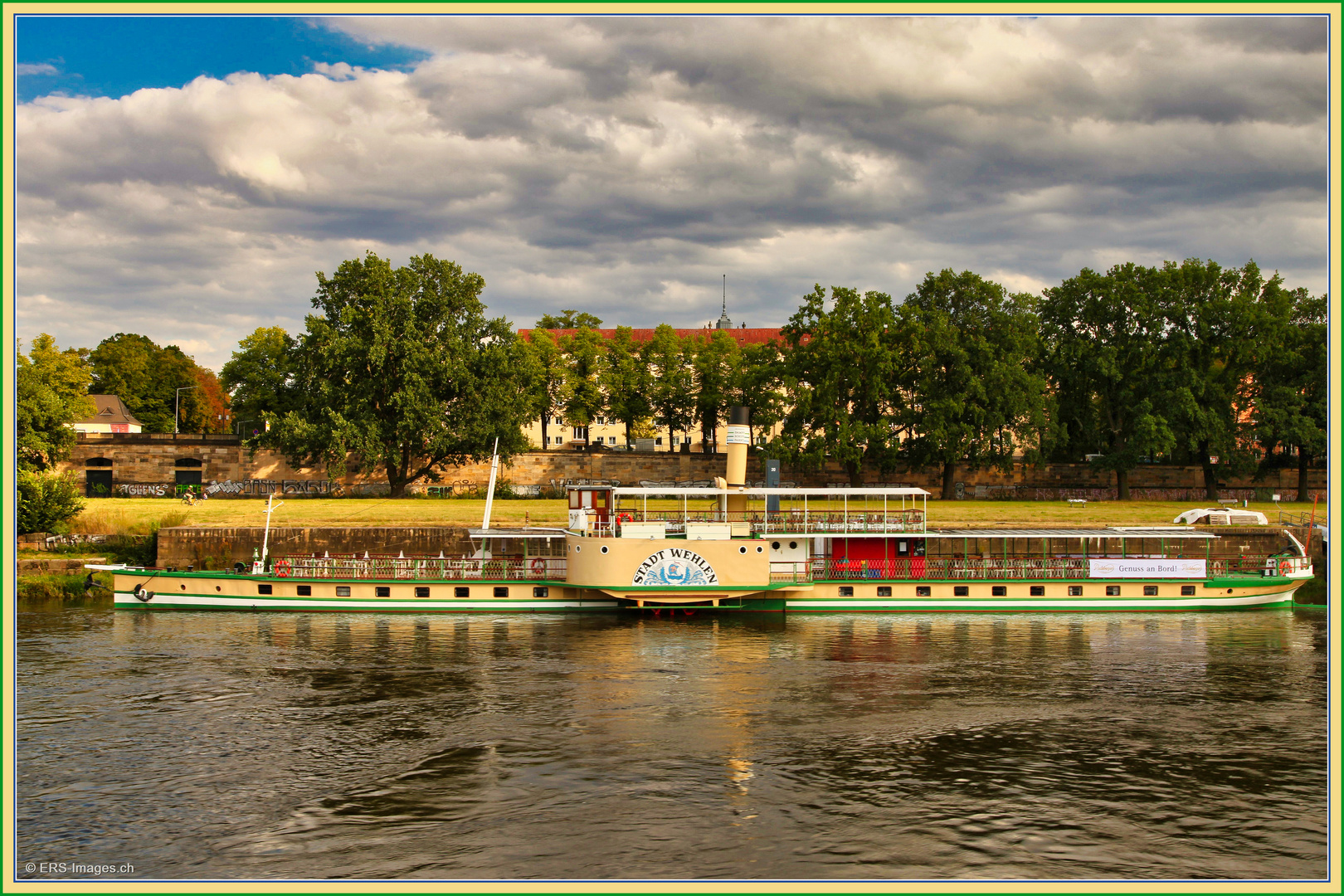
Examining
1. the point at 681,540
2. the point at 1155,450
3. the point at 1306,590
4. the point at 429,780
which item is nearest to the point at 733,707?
the point at 429,780

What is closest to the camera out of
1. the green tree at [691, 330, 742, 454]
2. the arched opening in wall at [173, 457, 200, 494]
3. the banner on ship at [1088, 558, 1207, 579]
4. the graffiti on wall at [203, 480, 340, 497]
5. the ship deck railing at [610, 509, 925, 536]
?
the ship deck railing at [610, 509, 925, 536]

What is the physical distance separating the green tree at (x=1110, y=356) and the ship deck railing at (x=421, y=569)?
4145 cm

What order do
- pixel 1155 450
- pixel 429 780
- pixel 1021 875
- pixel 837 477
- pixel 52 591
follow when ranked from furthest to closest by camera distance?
pixel 837 477, pixel 1155 450, pixel 52 591, pixel 429 780, pixel 1021 875

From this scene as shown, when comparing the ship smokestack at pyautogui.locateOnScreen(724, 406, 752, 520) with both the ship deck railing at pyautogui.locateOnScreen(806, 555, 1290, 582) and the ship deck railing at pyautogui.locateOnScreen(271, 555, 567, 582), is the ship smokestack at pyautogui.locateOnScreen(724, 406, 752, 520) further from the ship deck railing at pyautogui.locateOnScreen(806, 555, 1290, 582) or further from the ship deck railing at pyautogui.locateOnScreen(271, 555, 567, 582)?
the ship deck railing at pyautogui.locateOnScreen(271, 555, 567, 582)

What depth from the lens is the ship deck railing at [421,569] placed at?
123 ft

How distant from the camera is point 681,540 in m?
35.1

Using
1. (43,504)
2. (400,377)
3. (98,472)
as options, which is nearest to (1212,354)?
(400,377)

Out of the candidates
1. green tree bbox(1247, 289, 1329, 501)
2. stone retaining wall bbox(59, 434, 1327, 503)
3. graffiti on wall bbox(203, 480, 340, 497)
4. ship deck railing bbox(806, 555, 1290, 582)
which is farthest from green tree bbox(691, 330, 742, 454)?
ship deck railing bbox(806, 555, 1290, 582)

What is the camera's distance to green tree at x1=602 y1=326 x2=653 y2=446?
7844cm

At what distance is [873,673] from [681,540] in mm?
10846

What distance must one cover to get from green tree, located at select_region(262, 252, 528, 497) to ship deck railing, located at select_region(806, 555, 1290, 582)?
31347 millimetres

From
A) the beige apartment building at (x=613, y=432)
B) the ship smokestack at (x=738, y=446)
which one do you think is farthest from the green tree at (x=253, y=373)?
the ship smokestack at (x=738, y=446)

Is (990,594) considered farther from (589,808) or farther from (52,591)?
(52,591)

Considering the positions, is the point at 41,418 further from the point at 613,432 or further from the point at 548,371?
the point at 613,432
